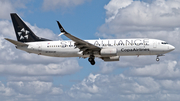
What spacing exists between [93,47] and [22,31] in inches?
706

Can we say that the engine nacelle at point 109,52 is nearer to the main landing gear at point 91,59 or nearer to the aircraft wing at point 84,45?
the aircraft wing at point 84,45

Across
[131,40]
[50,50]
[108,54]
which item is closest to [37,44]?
[50,50]

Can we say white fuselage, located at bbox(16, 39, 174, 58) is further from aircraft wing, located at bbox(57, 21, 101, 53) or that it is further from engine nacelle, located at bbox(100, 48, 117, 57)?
aircraft wing, located at bbox(57, 21, 101, 53)

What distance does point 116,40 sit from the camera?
207 feet

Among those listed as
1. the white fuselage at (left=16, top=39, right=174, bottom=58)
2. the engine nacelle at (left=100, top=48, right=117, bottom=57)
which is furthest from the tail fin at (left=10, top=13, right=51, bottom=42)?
→ the engine nacelle at (left=100, top=48, right=117, bottom=57)

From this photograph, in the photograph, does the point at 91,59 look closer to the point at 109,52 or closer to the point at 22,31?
the point at 109,52

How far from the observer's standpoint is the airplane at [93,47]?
61.9 metres

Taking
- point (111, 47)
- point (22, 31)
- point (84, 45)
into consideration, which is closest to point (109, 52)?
point (111, 47)

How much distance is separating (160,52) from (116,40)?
9.35 m

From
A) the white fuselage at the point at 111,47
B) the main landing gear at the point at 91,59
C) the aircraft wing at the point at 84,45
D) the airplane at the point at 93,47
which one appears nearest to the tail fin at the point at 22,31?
the airplane at the point at 93,47

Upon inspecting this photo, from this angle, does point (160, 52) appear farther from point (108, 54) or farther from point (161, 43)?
point (108, 54)

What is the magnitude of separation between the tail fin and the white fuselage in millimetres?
2464

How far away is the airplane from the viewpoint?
6194cm

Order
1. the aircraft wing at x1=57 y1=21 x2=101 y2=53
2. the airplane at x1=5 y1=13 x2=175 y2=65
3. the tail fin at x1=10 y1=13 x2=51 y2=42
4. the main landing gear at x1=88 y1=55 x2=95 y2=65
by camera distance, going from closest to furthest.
Answer: the aircraft wing at x1=57 y1=21 x2=101 y2=53, the airplane at x1=5 y1=13 x2=175 y2=65, the main landing gear at x1=88 y1=55 x2=95 y2=65, the tail fin at x1=10 y1=13 x2=51 y2=42
